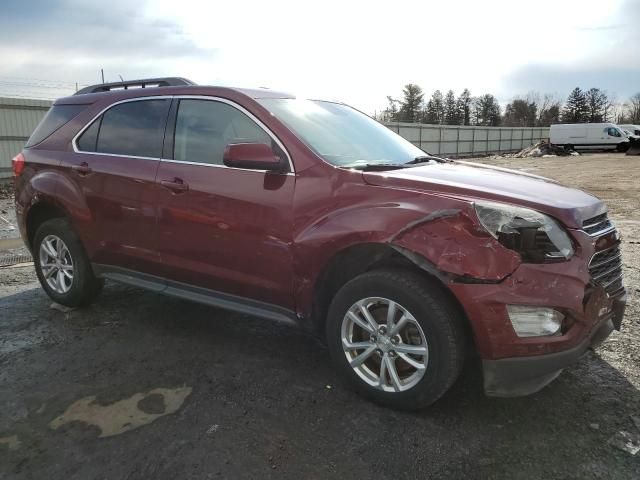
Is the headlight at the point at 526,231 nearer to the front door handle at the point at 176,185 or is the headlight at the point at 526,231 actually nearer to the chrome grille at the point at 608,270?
the chrome grille at the point at 608,270

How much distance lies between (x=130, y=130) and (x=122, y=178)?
0.41 meters

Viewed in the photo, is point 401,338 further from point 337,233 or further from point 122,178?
point 122,178

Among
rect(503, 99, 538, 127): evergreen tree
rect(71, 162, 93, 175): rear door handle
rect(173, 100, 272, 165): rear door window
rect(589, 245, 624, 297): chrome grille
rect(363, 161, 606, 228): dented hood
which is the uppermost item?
rect(503, 99, 538, 127): evergreen tree

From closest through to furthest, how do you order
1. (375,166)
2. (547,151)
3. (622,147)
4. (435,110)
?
(375,166) → (622,147) → (547,151) → (435,110)

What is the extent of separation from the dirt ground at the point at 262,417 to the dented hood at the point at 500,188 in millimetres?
1089

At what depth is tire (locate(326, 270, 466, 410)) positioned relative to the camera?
265cm

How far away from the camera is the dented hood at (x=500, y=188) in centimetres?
264

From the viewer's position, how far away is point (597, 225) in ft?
9.22

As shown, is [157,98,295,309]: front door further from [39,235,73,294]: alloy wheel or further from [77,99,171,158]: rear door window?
[39,235,73,294]: alloy wheel

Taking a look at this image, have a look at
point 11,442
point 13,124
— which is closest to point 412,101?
point 13,124

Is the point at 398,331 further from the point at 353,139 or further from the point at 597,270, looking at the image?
the point at 353,139

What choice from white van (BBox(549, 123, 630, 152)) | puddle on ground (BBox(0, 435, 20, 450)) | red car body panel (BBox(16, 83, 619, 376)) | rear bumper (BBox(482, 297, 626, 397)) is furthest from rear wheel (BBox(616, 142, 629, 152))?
puddle on ground (BBox(0, 435, 20, 450))

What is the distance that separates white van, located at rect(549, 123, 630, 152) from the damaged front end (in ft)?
140

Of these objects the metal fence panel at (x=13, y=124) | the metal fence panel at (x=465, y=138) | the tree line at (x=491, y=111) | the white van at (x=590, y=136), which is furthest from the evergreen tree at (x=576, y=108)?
the metal fence panel at (x=13, y=124)
